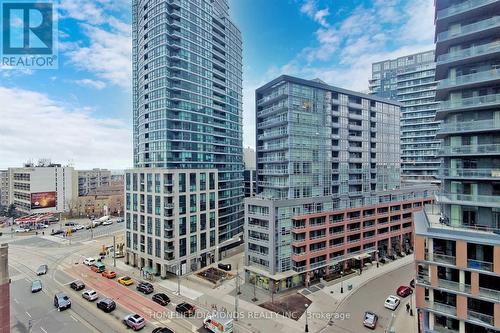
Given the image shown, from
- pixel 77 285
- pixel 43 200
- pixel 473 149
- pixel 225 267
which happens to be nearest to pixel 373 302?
pixel 473 149

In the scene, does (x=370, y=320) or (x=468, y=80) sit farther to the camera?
(x=370, y=320)

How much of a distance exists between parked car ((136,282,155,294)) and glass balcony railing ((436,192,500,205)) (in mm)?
45668

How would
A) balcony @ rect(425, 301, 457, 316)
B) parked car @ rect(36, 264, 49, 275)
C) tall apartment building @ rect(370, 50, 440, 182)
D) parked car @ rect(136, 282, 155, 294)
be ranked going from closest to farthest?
balcony @ rect(425, 301, 457, 316) → parked car @ rect(136, 282, 155, 294) → parked car @ rect(36, 264, 49, 275) → tall apartment building @ rect(370, 50, 440, 182)

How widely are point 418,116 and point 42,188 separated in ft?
511

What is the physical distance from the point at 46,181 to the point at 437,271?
450 ft

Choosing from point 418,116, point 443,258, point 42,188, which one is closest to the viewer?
point 443,258

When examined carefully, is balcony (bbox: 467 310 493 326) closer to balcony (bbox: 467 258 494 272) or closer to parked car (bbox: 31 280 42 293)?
balcony (bbox: 467 258 494 272)

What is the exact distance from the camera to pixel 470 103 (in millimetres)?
28094

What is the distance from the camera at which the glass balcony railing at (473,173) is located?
2661 cm

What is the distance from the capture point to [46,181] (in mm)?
112312

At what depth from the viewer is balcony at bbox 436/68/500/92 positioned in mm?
26344

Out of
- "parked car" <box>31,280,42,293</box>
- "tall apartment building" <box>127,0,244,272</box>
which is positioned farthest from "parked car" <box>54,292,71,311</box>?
"tall apartment building" <box>127,0,244,272</box>

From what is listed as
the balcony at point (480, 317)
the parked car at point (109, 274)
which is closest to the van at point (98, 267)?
the parked car at point (109, 274)

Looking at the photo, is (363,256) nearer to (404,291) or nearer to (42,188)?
(404,291)
